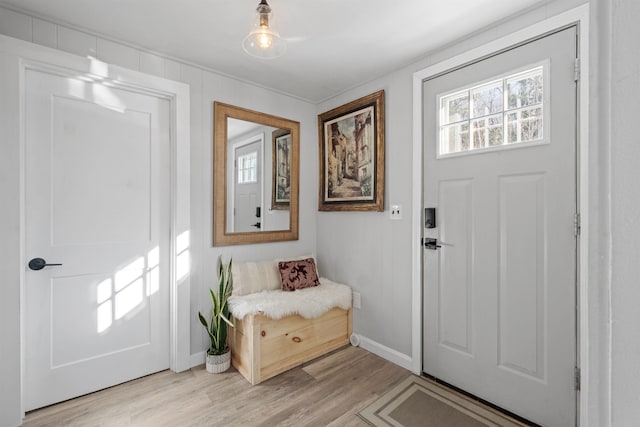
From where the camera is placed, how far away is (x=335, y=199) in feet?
10.1

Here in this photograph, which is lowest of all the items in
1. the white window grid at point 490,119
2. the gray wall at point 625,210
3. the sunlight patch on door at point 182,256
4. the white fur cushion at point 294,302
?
the white fur cushion at point 294,302

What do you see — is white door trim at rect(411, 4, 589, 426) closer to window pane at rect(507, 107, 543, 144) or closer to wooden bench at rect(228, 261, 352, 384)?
window pane at rect(507, 107, 543, 144)

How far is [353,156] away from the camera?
291 centimetres

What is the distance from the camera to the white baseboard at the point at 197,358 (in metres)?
2.46

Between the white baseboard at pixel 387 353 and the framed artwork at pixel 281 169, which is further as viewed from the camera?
the framed artwork at pixel 281 169

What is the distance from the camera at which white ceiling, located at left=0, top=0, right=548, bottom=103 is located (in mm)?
1778

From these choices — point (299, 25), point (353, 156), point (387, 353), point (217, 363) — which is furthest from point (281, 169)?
point (387, 353)

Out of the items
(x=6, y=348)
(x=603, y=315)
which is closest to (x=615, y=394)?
(x=603, y=315)

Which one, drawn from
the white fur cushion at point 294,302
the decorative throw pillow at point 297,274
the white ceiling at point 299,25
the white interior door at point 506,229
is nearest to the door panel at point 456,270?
the white interior door at point 506,229

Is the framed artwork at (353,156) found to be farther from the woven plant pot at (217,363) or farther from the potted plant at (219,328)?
the woven plant pot at (217,363)

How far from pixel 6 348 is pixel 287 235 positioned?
206cm

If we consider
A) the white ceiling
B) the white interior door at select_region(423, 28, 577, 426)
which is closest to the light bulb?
the white ceiling

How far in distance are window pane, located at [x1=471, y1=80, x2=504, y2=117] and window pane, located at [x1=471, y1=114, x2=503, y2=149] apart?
0.05m

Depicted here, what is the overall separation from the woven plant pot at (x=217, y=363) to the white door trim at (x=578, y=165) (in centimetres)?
148
